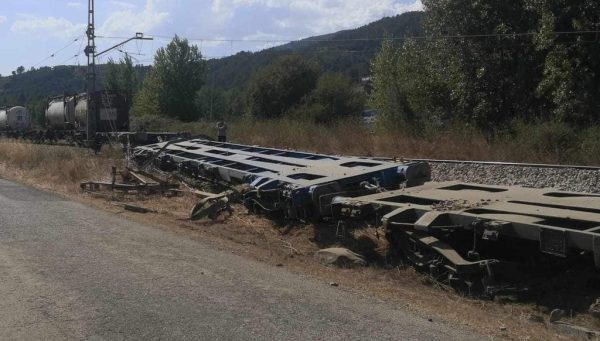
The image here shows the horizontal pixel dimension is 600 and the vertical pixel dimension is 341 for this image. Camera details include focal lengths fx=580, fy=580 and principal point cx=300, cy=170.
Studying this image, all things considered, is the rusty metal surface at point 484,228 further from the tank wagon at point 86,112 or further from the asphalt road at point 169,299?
the tank wagon at point 86,112

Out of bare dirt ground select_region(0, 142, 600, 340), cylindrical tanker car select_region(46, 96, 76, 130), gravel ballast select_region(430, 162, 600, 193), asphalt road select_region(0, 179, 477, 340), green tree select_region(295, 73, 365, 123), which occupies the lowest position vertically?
bare dirt ground select_region(0, 142, 600, 340)

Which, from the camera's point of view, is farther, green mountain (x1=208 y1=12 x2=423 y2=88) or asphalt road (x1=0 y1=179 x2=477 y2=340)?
green mountain (x1=208 y1=12 x2=423 y2=88)

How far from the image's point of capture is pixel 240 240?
10.4 m

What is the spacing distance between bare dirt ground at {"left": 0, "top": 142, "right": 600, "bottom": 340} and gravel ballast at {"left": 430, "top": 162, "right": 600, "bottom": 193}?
202 inches

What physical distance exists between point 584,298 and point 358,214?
350 centimetres

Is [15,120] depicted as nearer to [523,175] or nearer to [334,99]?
[334,99]

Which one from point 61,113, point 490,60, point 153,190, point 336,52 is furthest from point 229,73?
point 153,190

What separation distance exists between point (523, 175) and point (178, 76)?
2552 inches

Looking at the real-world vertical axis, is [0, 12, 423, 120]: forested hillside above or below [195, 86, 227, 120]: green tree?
above

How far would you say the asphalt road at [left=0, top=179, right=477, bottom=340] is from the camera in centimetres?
504

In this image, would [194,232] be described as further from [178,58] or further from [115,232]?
[178,58]

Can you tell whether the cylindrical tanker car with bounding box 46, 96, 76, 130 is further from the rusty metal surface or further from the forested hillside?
the rusty metal surface

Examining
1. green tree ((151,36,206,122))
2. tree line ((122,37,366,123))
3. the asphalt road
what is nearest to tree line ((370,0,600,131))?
the asphalt road

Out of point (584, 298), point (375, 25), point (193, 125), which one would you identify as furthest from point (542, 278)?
point (375, 25)
